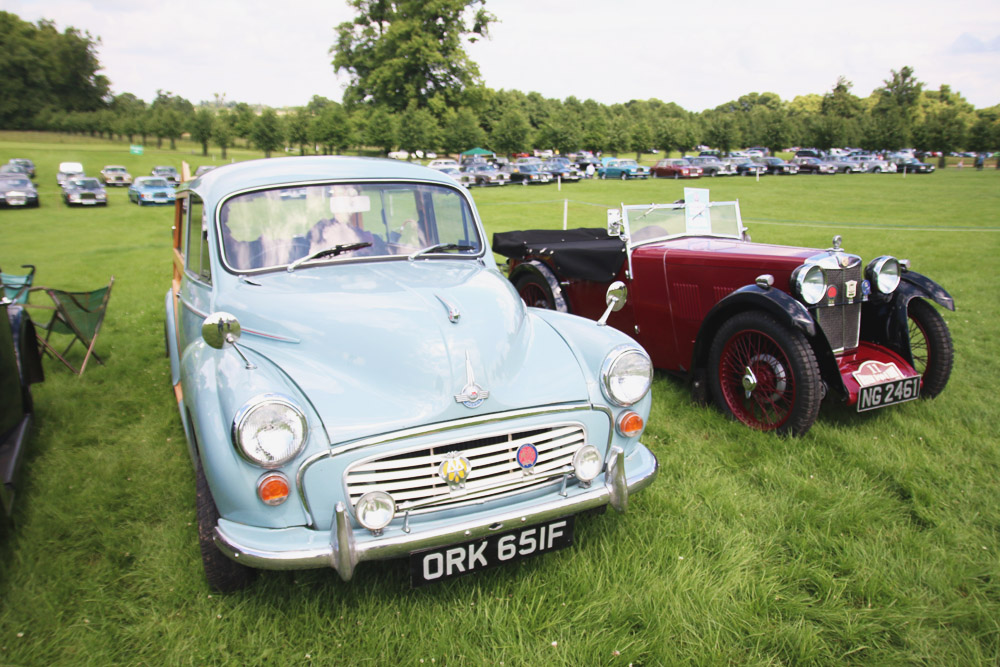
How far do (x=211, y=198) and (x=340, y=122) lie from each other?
5575cm

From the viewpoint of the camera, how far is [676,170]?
37625 millimetres

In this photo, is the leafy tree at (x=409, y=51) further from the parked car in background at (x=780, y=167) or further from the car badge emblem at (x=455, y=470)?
the car badge emblem at (x=455, y=470)

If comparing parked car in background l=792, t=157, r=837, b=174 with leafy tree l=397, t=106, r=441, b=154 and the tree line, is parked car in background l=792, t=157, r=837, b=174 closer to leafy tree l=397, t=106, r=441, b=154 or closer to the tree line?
the tree line

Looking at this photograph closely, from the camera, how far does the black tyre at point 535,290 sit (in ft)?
19.3

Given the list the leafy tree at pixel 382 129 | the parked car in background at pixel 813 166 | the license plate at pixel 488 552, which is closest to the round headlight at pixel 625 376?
the license plate at pixel 488 552

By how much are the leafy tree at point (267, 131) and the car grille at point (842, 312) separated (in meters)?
59.9

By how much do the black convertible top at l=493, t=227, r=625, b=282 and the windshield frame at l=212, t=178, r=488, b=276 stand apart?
5.57ft

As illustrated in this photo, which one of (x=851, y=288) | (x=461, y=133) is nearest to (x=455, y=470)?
(x=851, y=288)

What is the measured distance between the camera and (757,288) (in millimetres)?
4035

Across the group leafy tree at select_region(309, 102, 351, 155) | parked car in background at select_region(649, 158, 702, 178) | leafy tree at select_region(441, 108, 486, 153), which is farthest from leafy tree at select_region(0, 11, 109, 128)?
parked car in background at select_region(649, 158, 702, 178)

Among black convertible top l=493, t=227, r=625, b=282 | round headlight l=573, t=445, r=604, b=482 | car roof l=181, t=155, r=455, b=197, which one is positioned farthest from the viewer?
black convertible top l=493, t=227, r=625, b=282

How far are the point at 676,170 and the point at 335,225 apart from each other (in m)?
37.5

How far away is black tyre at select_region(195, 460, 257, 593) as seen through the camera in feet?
8.14

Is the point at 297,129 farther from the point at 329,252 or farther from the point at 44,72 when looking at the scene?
the point at 329,252
